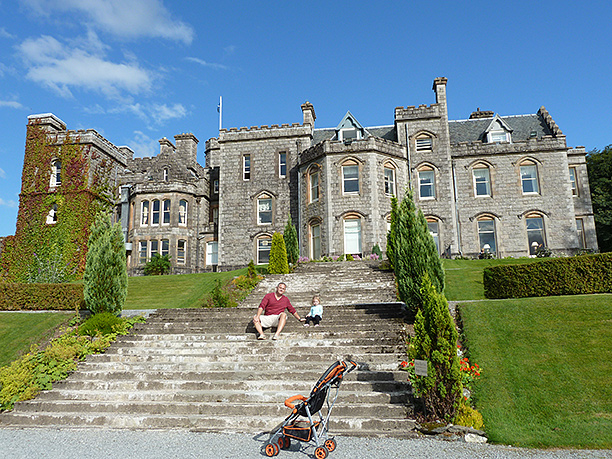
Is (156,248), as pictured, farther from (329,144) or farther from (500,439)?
(500,439)

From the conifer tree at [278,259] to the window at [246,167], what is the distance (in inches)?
424

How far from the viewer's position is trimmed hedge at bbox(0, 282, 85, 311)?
1529 centimetres

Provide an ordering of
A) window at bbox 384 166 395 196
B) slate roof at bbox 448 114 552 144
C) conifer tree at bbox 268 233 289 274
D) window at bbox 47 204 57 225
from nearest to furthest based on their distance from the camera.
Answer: conifer tree at bbox 268 233 289 274 → window at bbox 384 166 395 196 → slate roof at bbox 448 114 552 144 → window at bbox 47 204 57 225

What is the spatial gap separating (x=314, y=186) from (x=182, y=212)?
10.9m

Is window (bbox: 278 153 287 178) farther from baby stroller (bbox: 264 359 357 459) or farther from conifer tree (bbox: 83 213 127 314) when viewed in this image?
baby stroller (bbox: 264 359 357 459)

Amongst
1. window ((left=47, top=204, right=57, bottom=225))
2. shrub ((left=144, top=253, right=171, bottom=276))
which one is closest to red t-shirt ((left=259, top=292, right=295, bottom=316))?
shrub ((left=144, top=253, right=171, bottom=276))

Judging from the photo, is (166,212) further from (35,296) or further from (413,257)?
(413,257)

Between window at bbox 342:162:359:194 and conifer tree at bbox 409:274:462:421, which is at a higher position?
window at bbox 342:162:359:194

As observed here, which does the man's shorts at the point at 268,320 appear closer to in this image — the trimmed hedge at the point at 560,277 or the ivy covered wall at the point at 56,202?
the trimmed hedge at the point at 560,277

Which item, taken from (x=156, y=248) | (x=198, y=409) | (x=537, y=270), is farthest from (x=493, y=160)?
(x=198, y=409)

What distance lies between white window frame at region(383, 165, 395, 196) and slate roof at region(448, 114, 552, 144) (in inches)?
231

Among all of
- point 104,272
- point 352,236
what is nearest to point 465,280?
point 352,236

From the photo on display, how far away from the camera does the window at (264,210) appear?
30516mm

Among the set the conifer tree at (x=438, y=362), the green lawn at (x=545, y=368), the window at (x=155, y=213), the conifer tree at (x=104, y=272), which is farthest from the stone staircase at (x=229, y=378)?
the window at (x=155, y=213)
